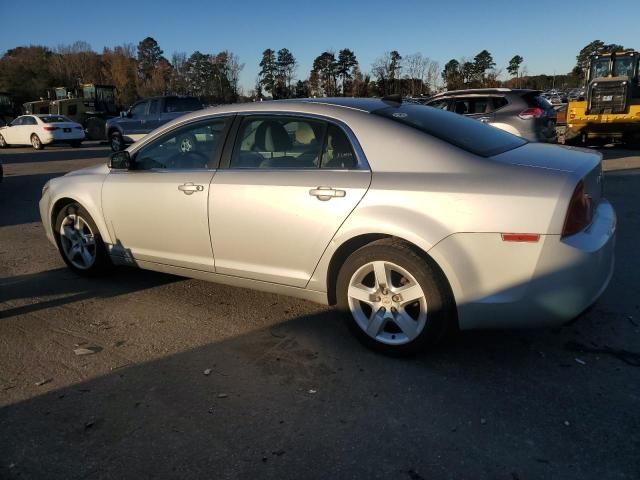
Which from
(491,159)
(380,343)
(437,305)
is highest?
(491,159)

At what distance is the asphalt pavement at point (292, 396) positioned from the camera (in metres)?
2.34

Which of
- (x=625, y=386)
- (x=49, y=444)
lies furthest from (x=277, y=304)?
(x=625, y=386)

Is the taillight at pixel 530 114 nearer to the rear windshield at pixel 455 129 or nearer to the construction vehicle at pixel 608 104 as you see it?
the construction vehicle at pixel 608 104

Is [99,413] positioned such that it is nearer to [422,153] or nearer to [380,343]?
[380,343]

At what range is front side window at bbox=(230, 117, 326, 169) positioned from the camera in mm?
3502

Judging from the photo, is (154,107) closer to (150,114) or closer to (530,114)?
(150,114)

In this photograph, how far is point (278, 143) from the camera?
3.72m

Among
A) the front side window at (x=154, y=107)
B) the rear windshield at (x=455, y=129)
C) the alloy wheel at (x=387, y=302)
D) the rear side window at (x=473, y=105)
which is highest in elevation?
the front side window at (x=154, y=107)

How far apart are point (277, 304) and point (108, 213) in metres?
1.71

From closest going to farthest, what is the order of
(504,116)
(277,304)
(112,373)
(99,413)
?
1. (99,413)
2. (112,373)
3. (277,304)
4. (504,116)

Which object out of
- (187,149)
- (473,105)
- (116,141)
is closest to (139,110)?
(116,141)

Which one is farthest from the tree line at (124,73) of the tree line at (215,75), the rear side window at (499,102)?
the rear side window at (499,102)

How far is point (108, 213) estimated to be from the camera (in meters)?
4.45

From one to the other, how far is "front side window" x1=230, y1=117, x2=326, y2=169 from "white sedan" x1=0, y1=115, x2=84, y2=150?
20.6m
